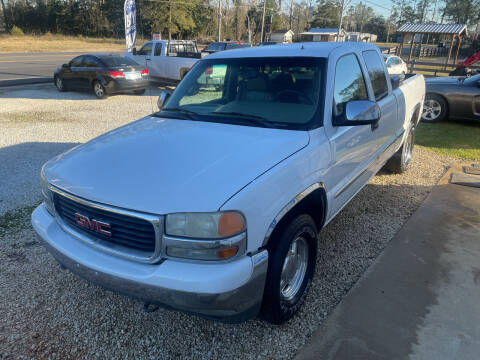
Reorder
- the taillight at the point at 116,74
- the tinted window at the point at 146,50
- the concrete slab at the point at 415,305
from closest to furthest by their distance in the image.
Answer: the concrete slab at the point at 415,305 < the taillight at the point at 116,74 < the tinted window at the point at 146,50

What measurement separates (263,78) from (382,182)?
10.1 ft

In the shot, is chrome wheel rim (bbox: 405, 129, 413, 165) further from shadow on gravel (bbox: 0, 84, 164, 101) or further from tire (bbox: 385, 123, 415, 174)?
shadow on gravel (bbox: 0, 84, 164, 101)

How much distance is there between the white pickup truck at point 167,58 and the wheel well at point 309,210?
38.6 ft

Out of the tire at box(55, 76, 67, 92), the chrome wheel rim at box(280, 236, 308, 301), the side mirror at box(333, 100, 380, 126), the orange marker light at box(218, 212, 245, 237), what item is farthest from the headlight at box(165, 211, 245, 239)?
the tire at box(55, 76, 67, 92)

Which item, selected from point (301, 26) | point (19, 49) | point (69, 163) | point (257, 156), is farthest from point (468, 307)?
point (301, 26)

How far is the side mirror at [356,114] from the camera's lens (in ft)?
9.62

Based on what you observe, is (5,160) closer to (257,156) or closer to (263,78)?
(263,78)

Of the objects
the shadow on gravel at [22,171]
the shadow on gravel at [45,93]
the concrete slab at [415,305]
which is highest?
the shadow on gravel at [45,93]

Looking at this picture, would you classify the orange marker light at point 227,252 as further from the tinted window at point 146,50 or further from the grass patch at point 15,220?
the tinted window at point 146,50

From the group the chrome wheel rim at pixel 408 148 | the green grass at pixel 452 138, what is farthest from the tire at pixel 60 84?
the chrome wheel rim at pixel 408 148

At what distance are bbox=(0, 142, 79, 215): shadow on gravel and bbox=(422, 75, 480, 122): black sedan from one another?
8.70 m

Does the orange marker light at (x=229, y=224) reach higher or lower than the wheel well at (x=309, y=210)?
higher

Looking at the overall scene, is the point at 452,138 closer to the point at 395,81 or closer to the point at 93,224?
the point at 395,81

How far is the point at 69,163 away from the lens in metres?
2.66
